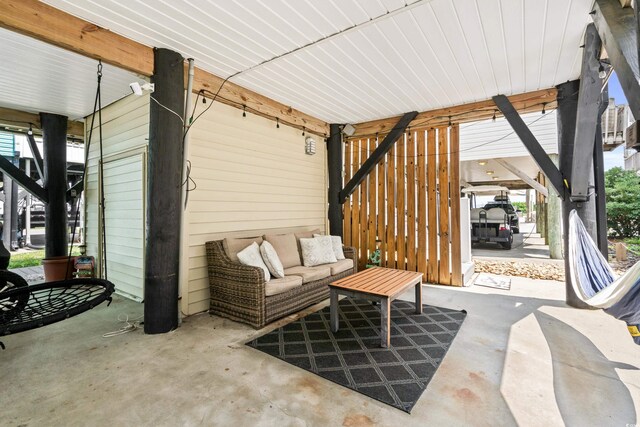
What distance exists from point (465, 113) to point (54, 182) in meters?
7.21

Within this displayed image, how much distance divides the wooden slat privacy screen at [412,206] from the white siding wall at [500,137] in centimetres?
119

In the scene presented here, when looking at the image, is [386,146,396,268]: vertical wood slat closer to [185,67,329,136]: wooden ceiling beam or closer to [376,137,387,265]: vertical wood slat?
[376,137,387,265]: vertical wood slat

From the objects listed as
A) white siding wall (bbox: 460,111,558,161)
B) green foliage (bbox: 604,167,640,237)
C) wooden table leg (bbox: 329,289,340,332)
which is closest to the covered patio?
wooden table leg (bbox: 329,289,340,332)

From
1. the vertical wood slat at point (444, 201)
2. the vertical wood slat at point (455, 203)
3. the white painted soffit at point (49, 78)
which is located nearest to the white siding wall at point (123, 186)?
the white painted soffit at point (49, 78)

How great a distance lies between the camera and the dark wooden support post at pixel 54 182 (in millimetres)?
5020

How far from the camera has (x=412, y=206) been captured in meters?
5.32

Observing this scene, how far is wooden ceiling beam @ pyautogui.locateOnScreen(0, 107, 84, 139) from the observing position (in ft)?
15.8

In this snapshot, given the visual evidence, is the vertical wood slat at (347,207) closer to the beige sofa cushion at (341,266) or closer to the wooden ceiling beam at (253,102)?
the wooden ceiling beam at (253,102)

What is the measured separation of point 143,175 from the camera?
156 inches

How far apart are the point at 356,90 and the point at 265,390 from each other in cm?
392

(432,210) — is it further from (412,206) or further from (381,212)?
(381,212)

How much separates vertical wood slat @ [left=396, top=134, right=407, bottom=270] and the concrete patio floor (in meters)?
2.21

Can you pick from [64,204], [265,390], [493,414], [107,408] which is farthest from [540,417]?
[64,204]

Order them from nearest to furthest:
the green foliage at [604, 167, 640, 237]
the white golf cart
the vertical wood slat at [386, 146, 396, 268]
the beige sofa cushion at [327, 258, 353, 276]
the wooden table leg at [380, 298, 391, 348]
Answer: the wooden table leg at [380, 298, 391, 348]
the beige sofa cushion at [327, 258, 353, 276]
the vertical wood slat at [386, 146, 396, 268]
the green foliage at [604, 167, 640, 237]
the white golf cart
